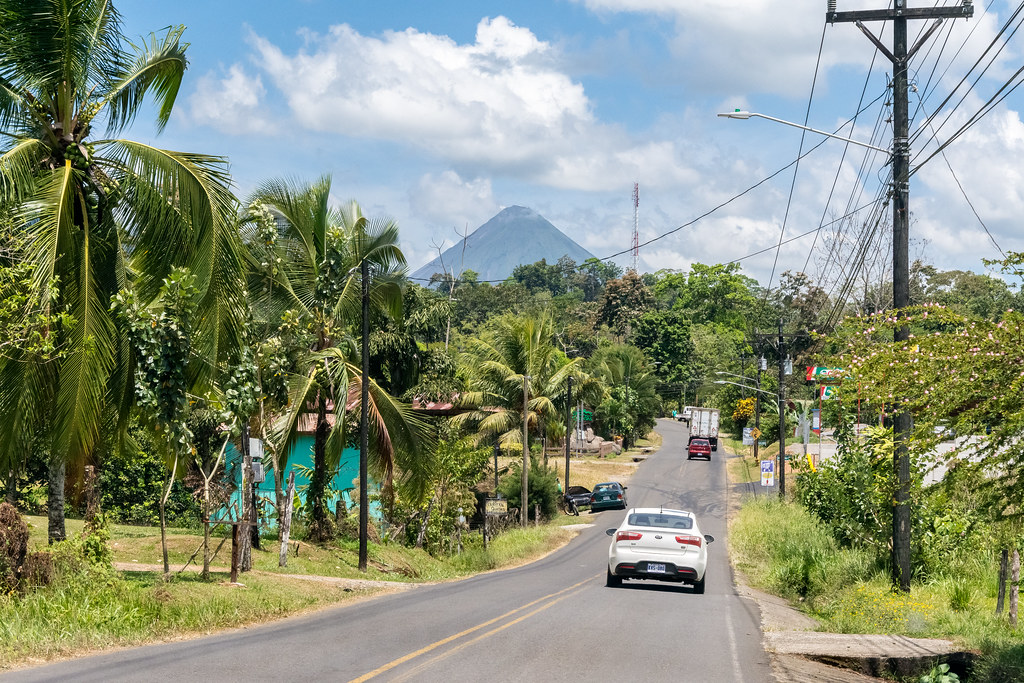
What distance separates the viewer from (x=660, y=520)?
766 inches

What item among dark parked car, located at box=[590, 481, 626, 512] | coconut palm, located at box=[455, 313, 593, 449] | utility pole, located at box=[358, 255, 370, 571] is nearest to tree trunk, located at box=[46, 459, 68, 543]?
utility pole, located at box=[358, 255, 370, 571]

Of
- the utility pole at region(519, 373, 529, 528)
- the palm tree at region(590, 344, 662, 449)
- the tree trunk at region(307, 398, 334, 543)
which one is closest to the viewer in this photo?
the tree trunk at region(307, 398, 334, 543)

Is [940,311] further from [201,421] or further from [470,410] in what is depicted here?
[470,410]

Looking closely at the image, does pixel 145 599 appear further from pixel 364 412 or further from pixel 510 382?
pixel 510 382

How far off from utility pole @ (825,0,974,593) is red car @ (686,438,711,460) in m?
56.5

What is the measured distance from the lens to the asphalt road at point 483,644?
9.44 metres

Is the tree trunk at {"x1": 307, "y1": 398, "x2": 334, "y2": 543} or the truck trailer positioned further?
the truck trailer

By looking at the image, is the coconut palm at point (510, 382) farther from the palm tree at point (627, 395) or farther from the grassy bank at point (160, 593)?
the palm tree at point (627, 395)

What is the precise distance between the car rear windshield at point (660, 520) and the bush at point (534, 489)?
27233 millimetres

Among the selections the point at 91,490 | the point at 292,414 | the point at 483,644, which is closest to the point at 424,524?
the point at 292,414

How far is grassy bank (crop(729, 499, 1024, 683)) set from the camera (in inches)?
499

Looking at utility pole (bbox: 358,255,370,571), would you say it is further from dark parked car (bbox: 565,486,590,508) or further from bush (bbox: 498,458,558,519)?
dark parked car (bbox: 565,486,590,508)

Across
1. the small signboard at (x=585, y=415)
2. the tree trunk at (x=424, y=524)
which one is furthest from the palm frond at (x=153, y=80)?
the small signboard at (x=585, y=415)

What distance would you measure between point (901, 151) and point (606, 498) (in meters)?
37.7
